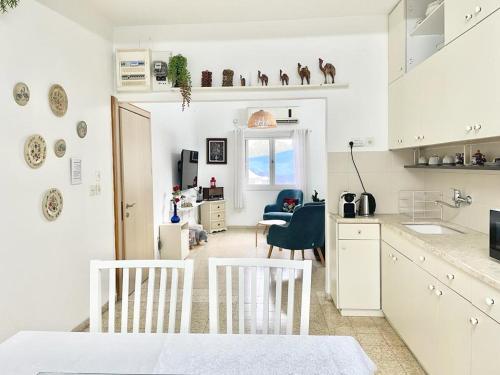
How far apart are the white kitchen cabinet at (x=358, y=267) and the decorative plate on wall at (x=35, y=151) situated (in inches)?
90.5

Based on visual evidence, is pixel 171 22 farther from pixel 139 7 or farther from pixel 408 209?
pixel 408 209

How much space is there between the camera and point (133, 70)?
11.8ft

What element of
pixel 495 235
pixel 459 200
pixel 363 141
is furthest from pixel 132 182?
pixel 495 235

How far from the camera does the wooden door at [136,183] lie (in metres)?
3.87

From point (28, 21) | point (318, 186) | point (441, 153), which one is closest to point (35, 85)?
point (28, 21)

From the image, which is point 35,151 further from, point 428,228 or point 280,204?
point 280,204

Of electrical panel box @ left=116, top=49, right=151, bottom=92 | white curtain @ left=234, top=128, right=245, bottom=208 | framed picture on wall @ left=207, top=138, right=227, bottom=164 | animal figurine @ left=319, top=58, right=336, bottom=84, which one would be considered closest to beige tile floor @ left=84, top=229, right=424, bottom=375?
electrical panel box @ left=116, top=49, right=151, bottom=92

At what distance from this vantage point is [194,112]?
784cm

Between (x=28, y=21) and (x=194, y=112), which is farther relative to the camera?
(x=194, y=112)

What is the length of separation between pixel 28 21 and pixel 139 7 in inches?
41.5

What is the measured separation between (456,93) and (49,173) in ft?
8.70

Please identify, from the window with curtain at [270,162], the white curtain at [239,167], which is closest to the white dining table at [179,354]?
the white curtain at [239,167]

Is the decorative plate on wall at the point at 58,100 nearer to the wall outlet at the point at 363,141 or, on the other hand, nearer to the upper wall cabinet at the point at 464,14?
the wall outlet at the point at 363,141

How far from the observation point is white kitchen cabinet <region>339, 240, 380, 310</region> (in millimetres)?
3232
